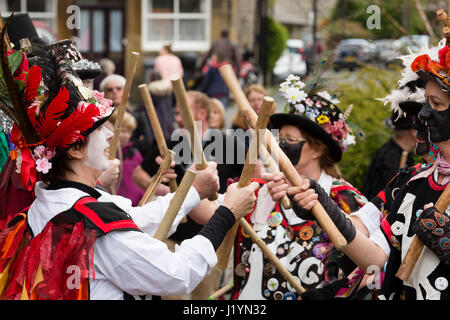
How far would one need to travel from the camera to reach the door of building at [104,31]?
1792 cm

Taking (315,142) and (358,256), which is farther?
(315,142)

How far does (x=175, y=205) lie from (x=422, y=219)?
0.95 m

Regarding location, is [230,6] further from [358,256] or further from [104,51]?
[358,256]

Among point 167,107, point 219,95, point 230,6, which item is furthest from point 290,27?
→ point 167,107

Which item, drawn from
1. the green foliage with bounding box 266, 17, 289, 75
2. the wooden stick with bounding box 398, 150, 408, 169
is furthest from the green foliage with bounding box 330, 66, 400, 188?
the green foliage with bounding box 266, 17, 289, 75

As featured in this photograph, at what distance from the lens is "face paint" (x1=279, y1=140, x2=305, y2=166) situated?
145 inches

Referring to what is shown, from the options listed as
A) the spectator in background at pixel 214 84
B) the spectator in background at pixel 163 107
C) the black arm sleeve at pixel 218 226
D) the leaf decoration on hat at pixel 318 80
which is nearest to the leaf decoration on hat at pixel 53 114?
the black arm sleeve at pixel 218 226

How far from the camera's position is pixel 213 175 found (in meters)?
3.10

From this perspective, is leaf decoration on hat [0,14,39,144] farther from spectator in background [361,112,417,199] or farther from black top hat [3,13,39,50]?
spectator in background [361,112,417,199]

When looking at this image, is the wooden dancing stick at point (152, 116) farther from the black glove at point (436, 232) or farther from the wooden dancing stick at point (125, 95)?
the black glove at point (436, 232)

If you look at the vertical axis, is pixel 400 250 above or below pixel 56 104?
below

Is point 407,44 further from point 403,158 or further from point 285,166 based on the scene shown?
point 285,166

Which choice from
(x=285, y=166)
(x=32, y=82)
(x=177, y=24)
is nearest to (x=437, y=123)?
(x=285, y=166)
